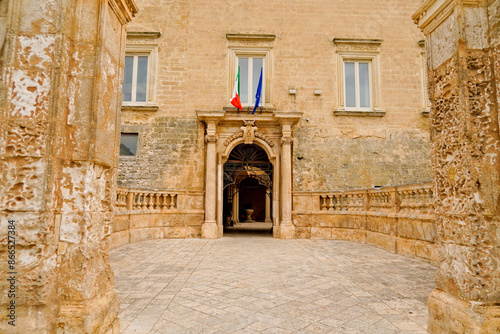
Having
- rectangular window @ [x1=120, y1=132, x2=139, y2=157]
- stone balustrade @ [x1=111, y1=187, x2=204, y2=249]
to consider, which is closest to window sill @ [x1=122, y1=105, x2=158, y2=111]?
rectangular window @ [x1=120, y1=132, x2=139, y2=157]

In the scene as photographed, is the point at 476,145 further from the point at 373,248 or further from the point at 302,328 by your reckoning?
the point at 373,248

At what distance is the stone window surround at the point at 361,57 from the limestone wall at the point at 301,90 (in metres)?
0.19

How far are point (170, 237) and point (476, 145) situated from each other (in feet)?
32.5

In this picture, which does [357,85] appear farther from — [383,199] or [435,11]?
[435,11]

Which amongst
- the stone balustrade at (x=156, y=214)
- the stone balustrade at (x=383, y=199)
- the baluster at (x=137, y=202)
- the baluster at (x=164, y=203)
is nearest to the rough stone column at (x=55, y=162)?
the stone balustrade at (x=383, y=199)

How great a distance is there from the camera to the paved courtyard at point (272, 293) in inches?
122

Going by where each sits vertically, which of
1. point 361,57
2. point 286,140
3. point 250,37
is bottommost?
point 286,140

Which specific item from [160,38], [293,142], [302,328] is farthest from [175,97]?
[302,328]

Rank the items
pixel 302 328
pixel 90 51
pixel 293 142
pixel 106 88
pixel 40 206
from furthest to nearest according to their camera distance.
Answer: pixel 293 142, pixel 302 328, pixel 106 88, pixel 90 51, pixel 40 206

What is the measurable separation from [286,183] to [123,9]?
29.7 ft

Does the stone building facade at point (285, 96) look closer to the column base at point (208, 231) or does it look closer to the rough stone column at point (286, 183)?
the rough stone column at point (286, 183)

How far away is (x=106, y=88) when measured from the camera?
108 inches

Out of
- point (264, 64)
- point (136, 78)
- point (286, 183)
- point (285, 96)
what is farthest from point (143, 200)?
point (264, 64)

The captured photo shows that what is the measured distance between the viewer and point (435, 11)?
3053 mm
